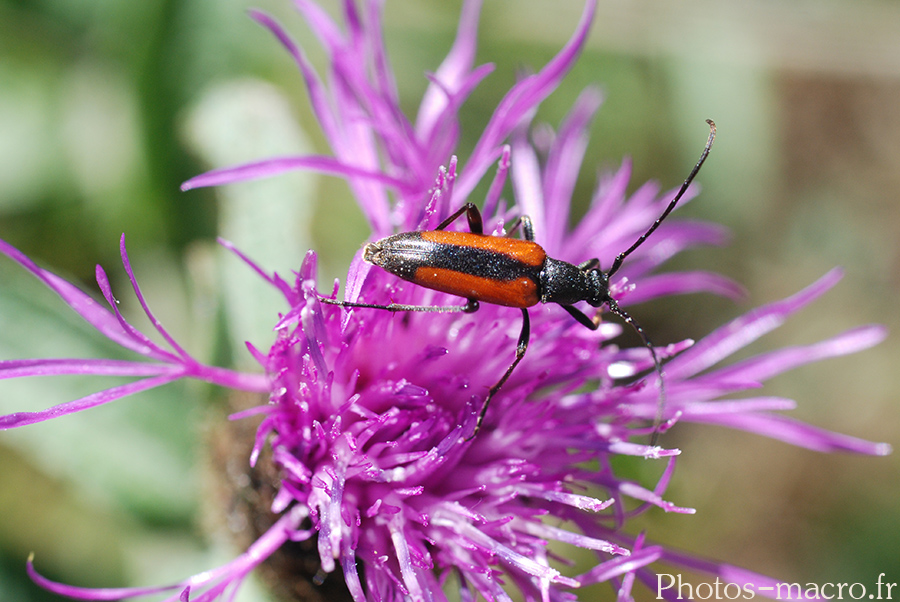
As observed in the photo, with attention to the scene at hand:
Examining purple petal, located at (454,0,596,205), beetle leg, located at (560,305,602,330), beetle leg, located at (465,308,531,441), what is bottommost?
beetle leg, located at (465,308,531,441)

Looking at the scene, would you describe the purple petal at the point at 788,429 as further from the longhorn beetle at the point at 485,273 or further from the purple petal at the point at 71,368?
the purple petal at the point at 71,368

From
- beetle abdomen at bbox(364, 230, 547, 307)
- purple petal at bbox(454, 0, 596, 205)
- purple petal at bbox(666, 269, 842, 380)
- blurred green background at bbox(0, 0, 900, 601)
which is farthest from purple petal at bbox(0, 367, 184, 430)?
purple petal at bbox(666, 269, 842, 380)

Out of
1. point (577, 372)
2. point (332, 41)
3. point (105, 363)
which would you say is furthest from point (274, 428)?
point (332, 41)

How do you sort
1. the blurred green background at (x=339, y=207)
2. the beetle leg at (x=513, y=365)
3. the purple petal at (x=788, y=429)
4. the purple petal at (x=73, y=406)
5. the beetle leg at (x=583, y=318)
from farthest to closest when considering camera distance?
the blurred green background at (x=339, y=207) → the purple petal at (x=788, y=429) → the beetle leg at (x=583, y=318) → the beetle leg at (x=513, y=365) → the purple petal at (x=73, y=406)

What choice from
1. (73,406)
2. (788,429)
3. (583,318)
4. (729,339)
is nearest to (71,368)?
(73,406)

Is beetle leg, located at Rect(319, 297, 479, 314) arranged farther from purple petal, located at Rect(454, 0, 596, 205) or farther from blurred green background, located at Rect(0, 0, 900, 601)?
blurred green background, located at Rect(0, 0, 900, 601)

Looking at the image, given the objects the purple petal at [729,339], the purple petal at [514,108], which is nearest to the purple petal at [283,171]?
the purple petal at [514,108]

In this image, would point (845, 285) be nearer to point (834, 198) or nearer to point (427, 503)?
point (834, 198)
